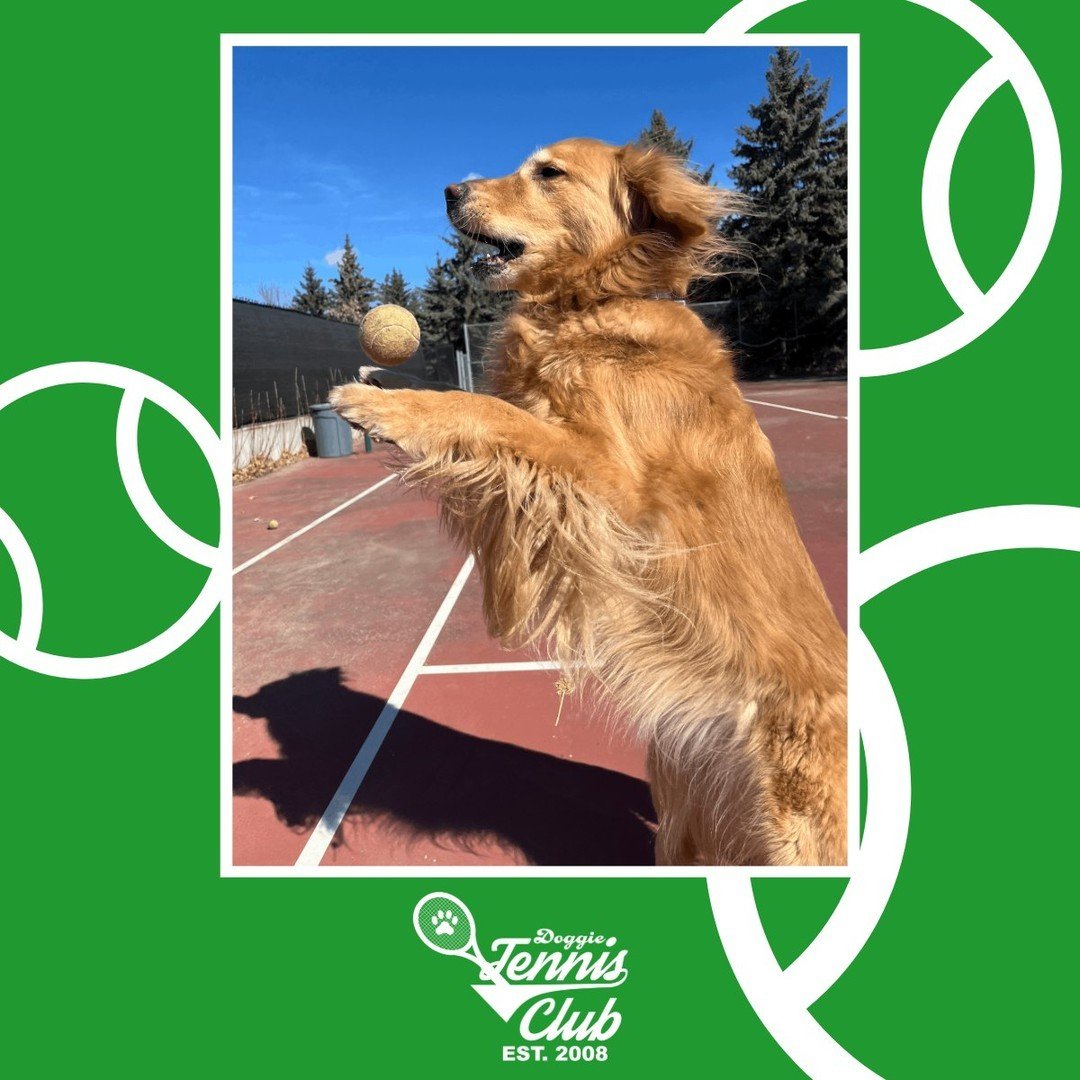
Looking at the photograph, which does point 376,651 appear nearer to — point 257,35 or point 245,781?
point 245,781

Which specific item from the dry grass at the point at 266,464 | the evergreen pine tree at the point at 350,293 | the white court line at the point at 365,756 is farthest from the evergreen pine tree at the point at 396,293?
the white court line at the point at 365,756

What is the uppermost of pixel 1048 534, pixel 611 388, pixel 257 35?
pixel 257 35

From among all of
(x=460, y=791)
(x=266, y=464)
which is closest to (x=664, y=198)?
(x=460, y=791)

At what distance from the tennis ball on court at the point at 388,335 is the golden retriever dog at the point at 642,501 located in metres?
0.38

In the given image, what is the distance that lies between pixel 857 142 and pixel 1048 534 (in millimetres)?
1575

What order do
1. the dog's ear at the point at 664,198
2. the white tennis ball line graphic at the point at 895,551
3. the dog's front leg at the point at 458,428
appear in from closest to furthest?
the dog's front leg at the point at 458,428 < the white tennis ball line graphic at the point at 895,551 < the dog's ear at the point at 664,198

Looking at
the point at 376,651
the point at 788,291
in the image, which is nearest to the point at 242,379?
the point at 376,651

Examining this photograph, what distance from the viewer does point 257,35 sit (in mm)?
2221

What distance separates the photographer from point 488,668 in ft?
14.9

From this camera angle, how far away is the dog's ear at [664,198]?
7.89 feet

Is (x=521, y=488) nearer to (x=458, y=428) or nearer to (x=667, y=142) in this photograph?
(x=458, y=428)

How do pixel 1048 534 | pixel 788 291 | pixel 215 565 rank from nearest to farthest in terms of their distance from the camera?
pixel 1048 534 → pixel 215 565 → pixel 788 291

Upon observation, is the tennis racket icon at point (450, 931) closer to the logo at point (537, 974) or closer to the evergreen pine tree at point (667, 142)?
the logo at point (537, 974)

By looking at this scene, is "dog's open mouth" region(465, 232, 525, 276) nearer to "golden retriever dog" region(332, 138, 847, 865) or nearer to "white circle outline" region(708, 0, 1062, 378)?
"golden retriever dog" region(332, 138, 847, 865)
